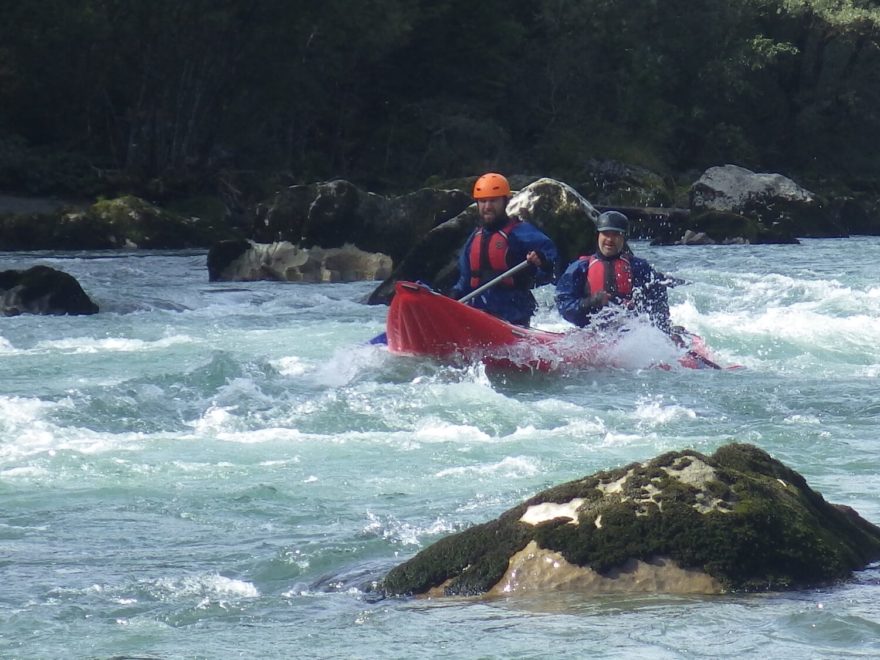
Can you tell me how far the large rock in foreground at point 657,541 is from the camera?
411cm

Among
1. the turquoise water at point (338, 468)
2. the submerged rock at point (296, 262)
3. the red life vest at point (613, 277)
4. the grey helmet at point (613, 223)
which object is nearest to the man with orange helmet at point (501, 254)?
the red life vest at point (613, 277)

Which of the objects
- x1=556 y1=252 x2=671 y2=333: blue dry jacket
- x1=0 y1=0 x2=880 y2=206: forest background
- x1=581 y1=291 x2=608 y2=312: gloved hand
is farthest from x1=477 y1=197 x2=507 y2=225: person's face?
x1=0 y1=0 x2=880 y2=206: forest background

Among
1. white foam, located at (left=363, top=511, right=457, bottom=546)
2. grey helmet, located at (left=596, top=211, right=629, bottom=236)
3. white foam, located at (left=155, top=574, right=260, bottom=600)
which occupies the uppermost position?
grey helmet, located at (left=596, top=211, right=629, bottom=236)

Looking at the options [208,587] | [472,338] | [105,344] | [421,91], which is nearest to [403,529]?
[208,587]

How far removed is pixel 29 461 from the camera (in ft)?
21.2

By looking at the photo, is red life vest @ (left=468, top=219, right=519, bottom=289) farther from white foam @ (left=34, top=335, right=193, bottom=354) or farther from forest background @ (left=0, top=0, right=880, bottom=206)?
forest background @ (left=0, top=0, right=880, bottom=206)

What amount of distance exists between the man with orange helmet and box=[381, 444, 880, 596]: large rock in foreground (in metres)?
4.86

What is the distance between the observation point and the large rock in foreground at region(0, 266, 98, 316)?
42.2 ft

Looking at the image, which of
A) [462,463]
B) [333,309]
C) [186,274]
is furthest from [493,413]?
[186,274]

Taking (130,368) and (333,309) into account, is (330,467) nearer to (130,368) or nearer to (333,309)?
(130,368)

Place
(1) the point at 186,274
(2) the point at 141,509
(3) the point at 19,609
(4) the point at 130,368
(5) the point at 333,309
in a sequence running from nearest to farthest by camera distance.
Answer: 1. (3) the point at 19,609
2. (2) the point at 141,509
3. (4) the point at 130,368
4. (5) the point at 333,309
5. (1) the point at 186,274

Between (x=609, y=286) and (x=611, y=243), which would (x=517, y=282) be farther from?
(x=611, y=243)

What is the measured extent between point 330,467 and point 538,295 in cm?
836

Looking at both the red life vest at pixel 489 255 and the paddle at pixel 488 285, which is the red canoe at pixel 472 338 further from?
the red life vest at pixel 489 255
